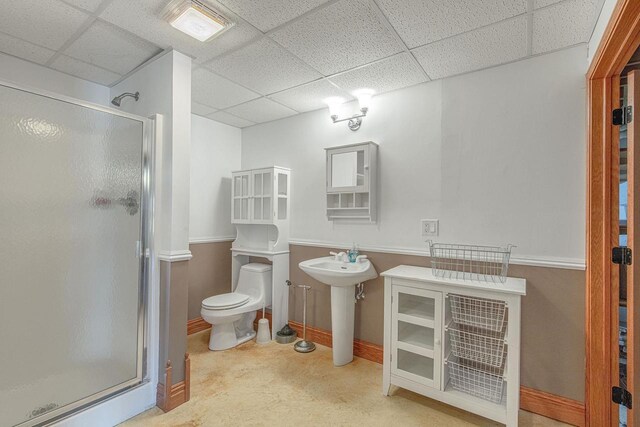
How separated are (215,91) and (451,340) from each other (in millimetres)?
2681

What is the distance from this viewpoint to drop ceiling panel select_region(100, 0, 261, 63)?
1.58 meters

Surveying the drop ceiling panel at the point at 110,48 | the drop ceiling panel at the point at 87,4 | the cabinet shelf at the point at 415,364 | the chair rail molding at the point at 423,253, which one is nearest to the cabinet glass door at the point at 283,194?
the chair rail molding at the point at 423,253

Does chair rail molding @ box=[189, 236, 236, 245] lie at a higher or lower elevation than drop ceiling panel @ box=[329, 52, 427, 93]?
lower

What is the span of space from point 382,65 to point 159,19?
1399 millimetres

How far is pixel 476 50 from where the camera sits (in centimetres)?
194

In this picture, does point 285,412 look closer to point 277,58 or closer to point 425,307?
point 425,307

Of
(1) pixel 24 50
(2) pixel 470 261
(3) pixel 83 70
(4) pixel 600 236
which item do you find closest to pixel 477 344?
(2) pixel 470 261

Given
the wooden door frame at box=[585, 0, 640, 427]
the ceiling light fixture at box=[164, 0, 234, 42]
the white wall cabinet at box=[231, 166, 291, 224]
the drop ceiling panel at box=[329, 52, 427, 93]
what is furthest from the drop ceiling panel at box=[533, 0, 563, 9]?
the white wall cabinet at box=[231, 166, 291, 224]

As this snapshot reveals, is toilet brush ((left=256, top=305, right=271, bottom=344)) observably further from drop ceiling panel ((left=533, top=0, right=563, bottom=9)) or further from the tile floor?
drop ceiling panel ((left=533, top=0, right=563, bottom=9))

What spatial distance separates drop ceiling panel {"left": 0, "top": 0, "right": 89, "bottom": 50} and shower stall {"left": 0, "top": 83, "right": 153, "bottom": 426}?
1.47ft

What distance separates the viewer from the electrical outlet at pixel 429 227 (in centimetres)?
236

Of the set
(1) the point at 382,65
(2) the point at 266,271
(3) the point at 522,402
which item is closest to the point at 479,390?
(3) the point at 522,402

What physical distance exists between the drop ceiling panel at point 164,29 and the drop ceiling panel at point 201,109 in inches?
35.1

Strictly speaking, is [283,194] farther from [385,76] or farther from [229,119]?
[385,76]
